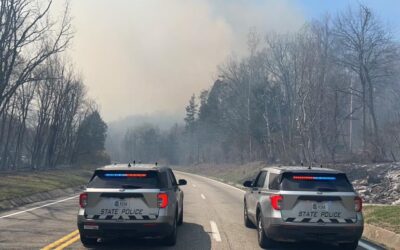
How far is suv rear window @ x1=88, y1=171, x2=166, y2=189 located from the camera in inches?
380

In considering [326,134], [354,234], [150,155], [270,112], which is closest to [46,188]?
[354,234]

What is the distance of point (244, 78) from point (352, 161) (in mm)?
26170

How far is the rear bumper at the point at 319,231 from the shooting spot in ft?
30.2

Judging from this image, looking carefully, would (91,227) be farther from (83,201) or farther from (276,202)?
(276,202)

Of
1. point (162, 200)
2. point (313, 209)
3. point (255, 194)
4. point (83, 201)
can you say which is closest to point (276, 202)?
point (313, 209)

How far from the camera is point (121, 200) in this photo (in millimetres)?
9406

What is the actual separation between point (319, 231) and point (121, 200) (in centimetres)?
396

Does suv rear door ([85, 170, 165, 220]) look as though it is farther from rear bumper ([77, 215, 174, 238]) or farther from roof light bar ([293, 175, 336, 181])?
roof light bar ([293, 175, 336, 181])

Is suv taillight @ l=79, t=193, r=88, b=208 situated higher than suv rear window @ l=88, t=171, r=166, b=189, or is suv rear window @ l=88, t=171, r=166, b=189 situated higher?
suv rear window @ l=88, t=171, r=166, b=189

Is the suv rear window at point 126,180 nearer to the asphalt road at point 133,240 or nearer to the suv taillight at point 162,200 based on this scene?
the suv taillight at point 162,200

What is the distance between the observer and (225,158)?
93.7 metres

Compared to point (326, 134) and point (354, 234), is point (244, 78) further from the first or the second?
point (354, 234)

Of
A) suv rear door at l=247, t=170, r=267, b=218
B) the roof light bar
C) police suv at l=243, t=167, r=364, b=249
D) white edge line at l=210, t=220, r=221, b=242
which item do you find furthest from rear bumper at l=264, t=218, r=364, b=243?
white edge line at l=210, t=220, r=221, b=242

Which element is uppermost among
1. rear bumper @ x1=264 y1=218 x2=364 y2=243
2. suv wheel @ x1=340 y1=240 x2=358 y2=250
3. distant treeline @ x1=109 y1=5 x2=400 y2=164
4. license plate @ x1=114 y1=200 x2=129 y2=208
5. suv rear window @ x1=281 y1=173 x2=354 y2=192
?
distant treeline @ x1=109 y1=5 x2=400 y2=164
